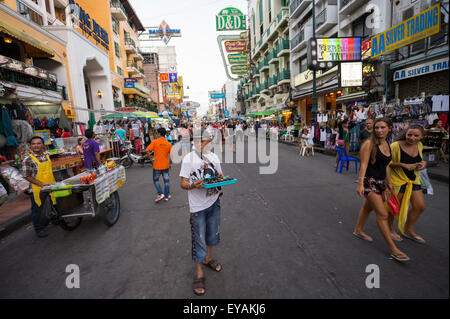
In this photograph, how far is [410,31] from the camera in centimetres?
911

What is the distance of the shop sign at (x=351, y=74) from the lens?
13508 millimetres

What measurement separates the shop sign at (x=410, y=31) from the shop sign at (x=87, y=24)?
16467 mm

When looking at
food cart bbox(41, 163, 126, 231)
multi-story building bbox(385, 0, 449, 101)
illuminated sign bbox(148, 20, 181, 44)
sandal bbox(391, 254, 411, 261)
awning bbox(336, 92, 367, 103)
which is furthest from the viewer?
illuminated sign bbox(148, 20, 181, 44)

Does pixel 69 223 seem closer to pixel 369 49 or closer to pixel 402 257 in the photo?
pixel 402 257

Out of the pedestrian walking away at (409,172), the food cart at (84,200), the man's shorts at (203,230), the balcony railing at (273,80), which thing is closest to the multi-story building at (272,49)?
the balcony railing at (273,80)

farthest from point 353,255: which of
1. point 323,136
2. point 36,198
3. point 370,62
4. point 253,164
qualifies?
point 370,62

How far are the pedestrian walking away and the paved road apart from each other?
28cm

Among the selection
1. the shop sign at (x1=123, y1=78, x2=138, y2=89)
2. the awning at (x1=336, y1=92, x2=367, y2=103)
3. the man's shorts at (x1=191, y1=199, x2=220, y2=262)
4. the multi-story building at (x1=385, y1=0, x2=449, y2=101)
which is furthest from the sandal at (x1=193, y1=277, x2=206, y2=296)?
the shop sign at (x1=123, y1=78, x2=138, y2=89)

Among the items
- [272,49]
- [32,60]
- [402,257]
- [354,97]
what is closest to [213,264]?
[402,257]

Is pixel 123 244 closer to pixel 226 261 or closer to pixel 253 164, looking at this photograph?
pixel 226 261

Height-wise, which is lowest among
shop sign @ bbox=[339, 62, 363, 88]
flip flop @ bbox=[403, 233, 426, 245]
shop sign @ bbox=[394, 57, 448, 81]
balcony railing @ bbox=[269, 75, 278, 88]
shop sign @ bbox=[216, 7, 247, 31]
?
flip flop @ bbox=[403, 233, 426, 245]

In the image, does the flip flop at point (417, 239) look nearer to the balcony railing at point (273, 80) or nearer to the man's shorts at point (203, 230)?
the man's shorts at point (203, 230)

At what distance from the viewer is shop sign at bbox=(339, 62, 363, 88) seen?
13.5 meters

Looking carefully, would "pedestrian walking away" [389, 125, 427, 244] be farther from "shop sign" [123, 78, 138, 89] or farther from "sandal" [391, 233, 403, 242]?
"shop sign" [123, 78, 138, 89]
